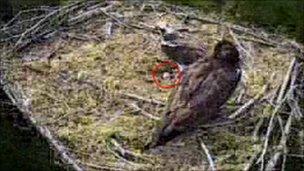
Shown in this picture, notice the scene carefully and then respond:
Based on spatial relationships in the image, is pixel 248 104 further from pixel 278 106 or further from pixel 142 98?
pixel 142 98

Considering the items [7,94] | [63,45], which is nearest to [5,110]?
[7,94]

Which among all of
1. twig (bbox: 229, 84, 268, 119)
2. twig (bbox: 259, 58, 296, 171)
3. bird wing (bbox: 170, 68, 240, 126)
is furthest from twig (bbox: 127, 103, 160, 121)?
twig (bbox: 259, 58, 296, 171)

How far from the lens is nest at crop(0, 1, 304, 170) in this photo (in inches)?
157

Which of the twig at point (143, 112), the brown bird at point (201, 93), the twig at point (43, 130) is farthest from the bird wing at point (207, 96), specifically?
the twig at point (43, 130)

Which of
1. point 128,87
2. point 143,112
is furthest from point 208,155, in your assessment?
point 128,87

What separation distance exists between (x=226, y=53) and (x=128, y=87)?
0.40m

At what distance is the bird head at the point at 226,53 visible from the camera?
14.1 feet

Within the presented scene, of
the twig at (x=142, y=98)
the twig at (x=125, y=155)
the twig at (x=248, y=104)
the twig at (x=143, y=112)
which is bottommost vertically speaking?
the twig at (x=125, y=155)

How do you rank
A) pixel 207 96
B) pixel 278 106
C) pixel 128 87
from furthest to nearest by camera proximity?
pixel 128 87 < pixel 278 106 < pixel 207 96

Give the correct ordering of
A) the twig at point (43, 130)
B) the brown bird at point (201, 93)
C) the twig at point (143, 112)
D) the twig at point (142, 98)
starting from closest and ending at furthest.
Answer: the twig at point (43, 130) < the brown bird at point (201, 93) < the twig at point (143, 112) < the twig at point (142, 98)

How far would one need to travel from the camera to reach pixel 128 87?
4469mm

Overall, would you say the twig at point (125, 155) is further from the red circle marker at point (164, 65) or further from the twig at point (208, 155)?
the red circle marker at point (164, 65)

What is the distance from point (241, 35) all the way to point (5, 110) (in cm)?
110

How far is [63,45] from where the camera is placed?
4781mm
